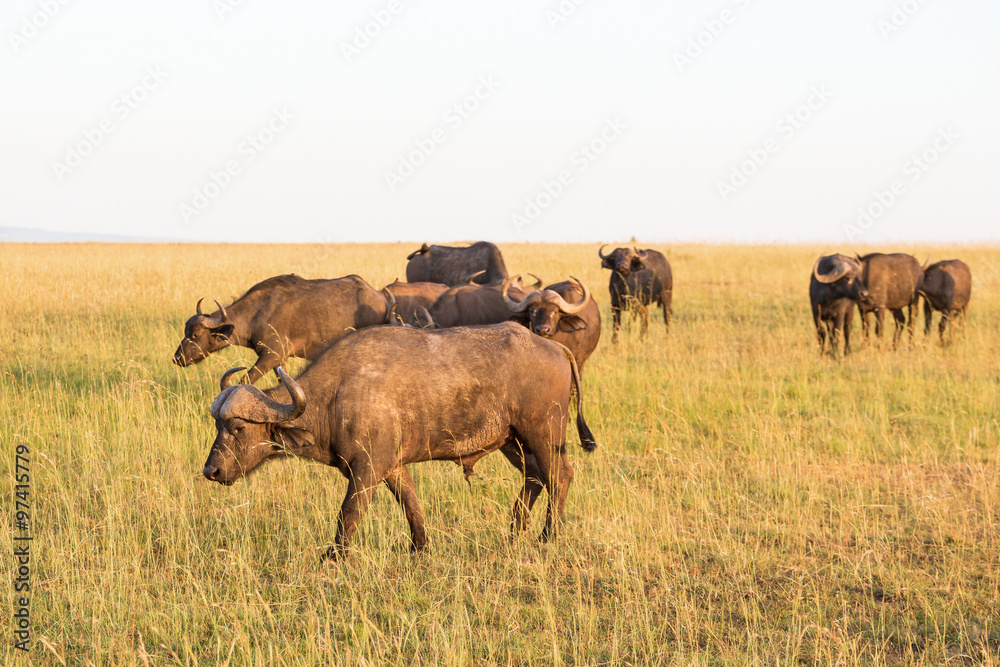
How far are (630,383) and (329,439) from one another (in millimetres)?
6304

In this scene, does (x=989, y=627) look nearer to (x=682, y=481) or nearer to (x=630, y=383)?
(x=682, y=481)

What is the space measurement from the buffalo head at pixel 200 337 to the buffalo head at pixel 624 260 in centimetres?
847

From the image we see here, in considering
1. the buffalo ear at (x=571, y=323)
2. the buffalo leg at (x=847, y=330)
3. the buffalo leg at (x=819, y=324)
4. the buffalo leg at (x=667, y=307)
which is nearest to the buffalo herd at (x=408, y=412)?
the buffalo ear at (x=571, y=323)

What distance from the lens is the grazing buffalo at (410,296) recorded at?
10.5 metres

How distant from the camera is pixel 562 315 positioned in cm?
919

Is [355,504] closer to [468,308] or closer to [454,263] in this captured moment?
[468,308]

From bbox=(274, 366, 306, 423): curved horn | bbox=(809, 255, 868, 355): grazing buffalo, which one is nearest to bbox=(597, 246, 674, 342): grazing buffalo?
bbox=(809, 255, 868, 355): grazing buffalo

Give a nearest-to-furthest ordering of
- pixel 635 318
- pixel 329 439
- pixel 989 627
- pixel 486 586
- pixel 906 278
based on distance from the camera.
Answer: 1. pixel 989 627
2. pixel 486 586
3. pixel 329 439
4. pixel 906 278
5. pixel 635 318

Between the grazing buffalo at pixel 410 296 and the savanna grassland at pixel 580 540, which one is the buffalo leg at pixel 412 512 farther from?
the grazing buffalo at pixel 410 296

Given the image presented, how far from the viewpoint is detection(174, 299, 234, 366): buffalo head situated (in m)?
10.0

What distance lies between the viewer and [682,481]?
7195 millimetres

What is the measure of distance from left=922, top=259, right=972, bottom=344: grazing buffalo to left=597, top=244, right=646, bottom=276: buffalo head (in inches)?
211

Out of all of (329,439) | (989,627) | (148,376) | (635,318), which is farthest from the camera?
(635,318)

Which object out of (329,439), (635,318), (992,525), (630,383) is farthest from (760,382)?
(329,439)
